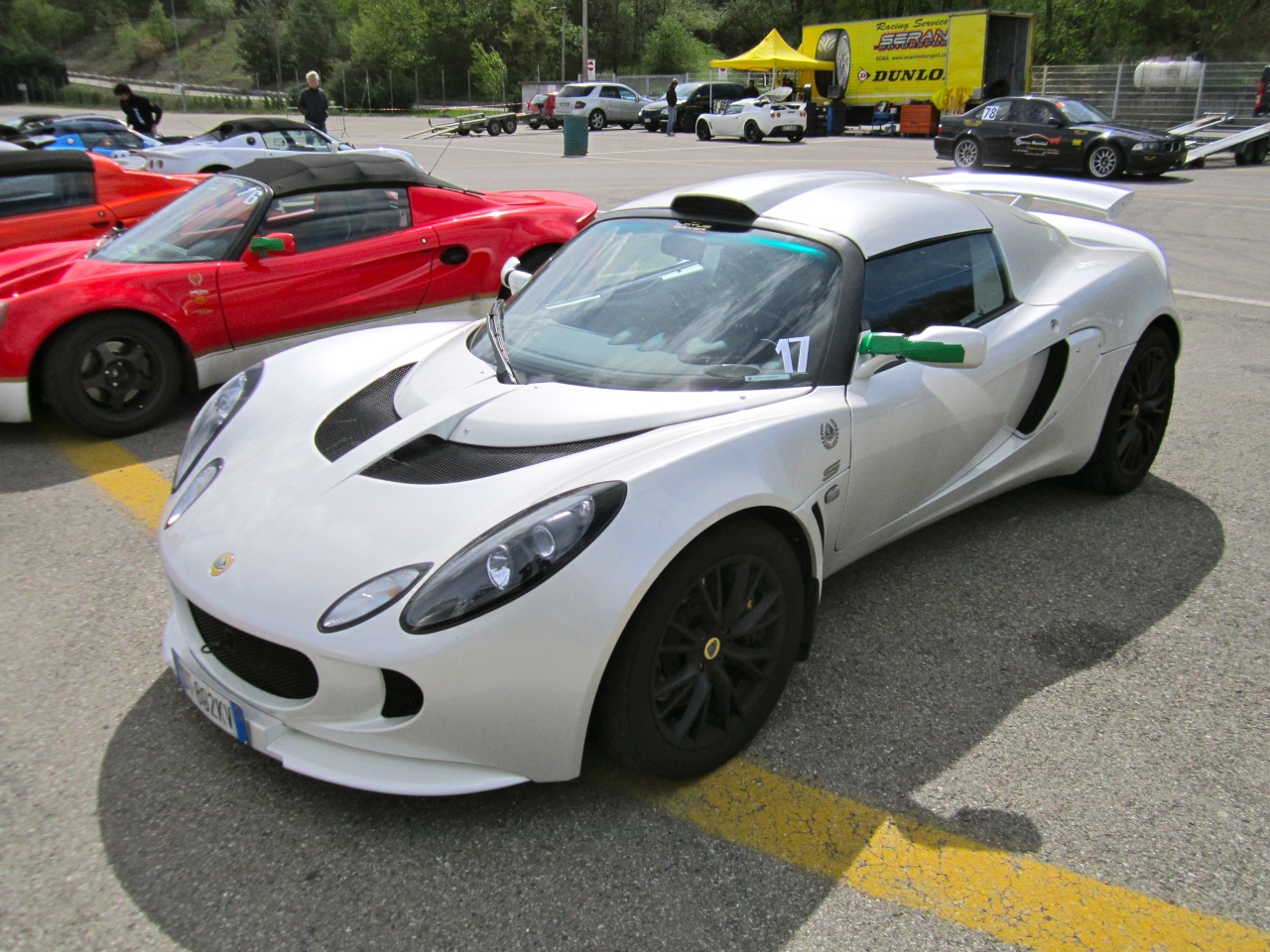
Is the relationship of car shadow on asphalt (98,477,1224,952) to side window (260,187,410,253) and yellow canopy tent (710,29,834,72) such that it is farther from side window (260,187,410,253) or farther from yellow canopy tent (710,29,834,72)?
yellow canopy tent (710,29,834,72)

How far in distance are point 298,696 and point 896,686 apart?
67.3 inches

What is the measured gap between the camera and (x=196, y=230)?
5781 mm

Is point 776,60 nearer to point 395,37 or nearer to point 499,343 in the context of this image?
point 499,343

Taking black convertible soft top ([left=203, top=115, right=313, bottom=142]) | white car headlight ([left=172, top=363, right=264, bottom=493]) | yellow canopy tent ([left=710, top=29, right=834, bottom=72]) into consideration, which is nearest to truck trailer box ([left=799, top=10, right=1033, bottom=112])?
yellow canopy tent ([left=710, top=29, right=834, bottom=72])

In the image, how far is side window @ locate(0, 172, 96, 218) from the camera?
7.16m

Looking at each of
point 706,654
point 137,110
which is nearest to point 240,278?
point 706,654

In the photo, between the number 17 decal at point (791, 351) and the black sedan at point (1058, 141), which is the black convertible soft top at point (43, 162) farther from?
the black sedan at point (1058, 141)

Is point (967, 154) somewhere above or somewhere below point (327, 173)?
below

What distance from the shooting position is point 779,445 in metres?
2.72

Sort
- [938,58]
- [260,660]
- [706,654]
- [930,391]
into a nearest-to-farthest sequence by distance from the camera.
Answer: [260,660], [706,654], [930,391], [938,58]

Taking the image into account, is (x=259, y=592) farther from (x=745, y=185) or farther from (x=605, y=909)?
(x=745, y=185)

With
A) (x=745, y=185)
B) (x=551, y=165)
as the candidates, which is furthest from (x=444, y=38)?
(x=745, y=185)

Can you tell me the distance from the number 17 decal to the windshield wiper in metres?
0.77

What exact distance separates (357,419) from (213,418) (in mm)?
626
